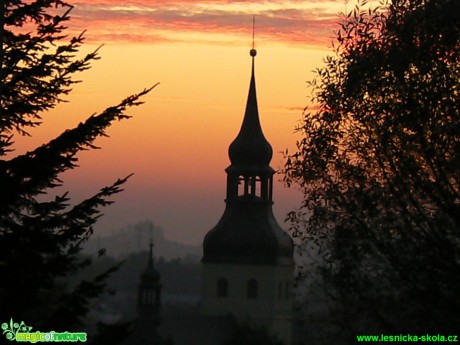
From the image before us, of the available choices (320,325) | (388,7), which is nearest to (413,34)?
(388,7)

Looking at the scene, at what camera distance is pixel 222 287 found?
114 metres

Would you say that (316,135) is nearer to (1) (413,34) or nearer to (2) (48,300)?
(1) (413,34)

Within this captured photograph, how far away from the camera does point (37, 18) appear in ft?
79.2

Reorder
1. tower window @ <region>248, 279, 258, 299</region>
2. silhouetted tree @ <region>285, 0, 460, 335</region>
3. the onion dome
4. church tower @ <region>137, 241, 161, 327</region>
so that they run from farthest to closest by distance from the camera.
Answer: tower window @ <region>248, 279, 258, 299</region>, the onion dome, church tower @ <region>137, 241, 161, 327</region>, silhouetted tree @ <region>285, 0, 460, 335</region>

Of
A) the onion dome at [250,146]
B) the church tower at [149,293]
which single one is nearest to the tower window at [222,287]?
the church tower at [149,293]

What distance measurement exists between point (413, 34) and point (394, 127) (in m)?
1.55

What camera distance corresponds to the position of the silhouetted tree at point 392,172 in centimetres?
2369

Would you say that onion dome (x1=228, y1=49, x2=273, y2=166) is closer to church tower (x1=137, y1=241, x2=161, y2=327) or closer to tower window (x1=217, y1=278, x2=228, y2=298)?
tower window (x1=217, y1=278, x2=228, y2=298)

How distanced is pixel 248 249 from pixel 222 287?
3.20 m

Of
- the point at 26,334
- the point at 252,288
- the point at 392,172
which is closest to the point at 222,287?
the point at 252,288

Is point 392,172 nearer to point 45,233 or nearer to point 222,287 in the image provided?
point 45,233

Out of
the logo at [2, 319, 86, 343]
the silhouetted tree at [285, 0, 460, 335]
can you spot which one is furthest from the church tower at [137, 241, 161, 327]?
the logo at [2, 319, 86, 343]

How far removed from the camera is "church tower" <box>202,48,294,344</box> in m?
113

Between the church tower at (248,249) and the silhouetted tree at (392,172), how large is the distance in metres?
84.5
